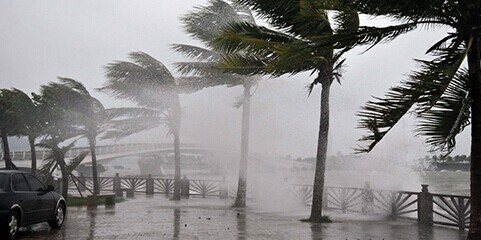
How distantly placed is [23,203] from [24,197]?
0.16 meters

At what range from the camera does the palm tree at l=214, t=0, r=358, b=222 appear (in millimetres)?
8211

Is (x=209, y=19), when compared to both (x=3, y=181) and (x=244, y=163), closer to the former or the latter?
(x=244, y=163)

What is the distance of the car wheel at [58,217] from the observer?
12844 mm

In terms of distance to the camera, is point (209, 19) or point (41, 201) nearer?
point (41, 201)

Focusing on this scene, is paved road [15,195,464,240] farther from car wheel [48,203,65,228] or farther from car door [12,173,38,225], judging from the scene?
car door [12,173,38,225]

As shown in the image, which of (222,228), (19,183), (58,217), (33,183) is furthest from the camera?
(222,228)

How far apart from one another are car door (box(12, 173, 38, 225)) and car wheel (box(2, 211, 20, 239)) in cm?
23

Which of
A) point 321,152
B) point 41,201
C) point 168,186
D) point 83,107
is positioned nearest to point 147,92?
point 83,107

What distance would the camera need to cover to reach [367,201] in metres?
18.5

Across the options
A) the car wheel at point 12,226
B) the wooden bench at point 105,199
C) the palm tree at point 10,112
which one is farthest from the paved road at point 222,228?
the palm tree at point 10,112

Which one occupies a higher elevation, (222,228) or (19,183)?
(19,183)

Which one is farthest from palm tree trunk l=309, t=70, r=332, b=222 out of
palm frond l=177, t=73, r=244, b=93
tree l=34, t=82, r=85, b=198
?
tree l=34, t=82, r=85, b=198

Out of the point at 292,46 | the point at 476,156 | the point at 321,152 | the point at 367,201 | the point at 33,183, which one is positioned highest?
the point at 292,46

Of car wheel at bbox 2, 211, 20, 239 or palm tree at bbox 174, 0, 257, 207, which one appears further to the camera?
palm tree at bbox 174, 0, 257, 207
